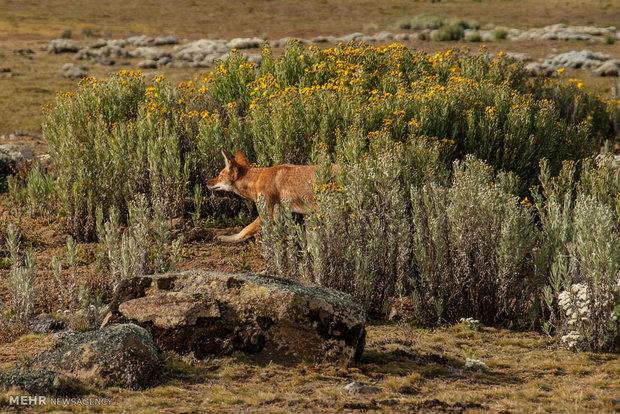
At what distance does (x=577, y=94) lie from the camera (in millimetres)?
15555

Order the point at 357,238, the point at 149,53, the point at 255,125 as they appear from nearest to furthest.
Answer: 1. the point at 357,238
2. the point at 255,125
3. the point at 149,53

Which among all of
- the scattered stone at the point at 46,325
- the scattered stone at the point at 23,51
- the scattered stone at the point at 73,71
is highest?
the scattered stone at the point at 23,51

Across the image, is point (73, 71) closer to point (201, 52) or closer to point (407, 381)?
point (201, 52)

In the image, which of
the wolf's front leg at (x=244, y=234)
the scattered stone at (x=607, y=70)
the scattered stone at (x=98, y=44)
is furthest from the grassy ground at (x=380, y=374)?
the scattered stone at (x=98, y=44)

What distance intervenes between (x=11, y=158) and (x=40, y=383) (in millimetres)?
8522

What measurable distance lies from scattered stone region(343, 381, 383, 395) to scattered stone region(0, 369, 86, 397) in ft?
6.01

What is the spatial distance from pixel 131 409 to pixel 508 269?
3.84 meters

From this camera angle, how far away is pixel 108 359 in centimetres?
523

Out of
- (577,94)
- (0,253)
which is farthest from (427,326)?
(577,94)

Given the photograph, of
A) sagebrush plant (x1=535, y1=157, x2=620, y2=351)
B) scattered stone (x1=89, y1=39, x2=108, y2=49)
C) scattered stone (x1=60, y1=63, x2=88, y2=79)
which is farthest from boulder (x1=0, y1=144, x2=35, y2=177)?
scattered stone (x1=89, y1=39, x2=108, y2=49)

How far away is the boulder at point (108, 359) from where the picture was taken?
17.1 feet

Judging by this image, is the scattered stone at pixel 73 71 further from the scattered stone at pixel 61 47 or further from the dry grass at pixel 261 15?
the dry grass at pixel 261 15

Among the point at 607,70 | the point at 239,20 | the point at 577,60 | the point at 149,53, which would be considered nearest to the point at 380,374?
the point at 607,70

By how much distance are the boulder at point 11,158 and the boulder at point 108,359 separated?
739 cm
